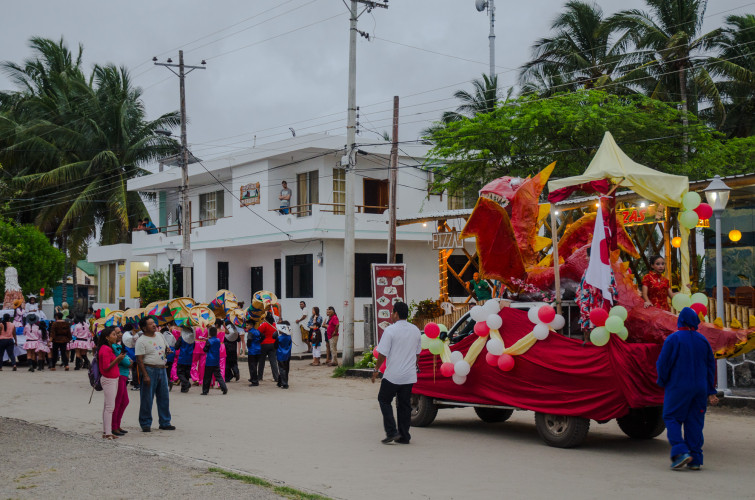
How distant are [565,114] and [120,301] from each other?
1038 inches

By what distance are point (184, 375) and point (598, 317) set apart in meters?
11.3

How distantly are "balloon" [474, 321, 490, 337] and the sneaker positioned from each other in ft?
10.7

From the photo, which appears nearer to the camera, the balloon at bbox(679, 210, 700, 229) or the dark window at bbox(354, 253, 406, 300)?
the balloon at bbox(679, 210, 700, 229)

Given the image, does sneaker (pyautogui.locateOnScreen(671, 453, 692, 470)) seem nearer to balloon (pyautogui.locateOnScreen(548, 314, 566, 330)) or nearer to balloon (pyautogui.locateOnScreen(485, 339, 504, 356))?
balloon (pyautogui.locateOnScreen(548, 314, 566, 330))

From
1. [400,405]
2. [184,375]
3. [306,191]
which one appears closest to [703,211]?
[400,405]

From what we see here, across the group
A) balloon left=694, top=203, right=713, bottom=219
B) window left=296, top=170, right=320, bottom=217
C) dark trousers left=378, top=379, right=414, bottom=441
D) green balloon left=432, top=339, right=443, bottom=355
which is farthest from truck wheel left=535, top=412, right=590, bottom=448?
window left=296, top=170, right=320, bottom=217

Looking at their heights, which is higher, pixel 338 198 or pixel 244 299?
pixel 338 198

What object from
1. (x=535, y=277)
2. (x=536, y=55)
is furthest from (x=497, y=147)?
(x=535, y=277)

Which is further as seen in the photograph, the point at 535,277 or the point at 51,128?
the point at 51,128

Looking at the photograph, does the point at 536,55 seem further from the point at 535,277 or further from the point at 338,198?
the point at 535,277

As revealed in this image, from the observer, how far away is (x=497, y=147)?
26.1 m

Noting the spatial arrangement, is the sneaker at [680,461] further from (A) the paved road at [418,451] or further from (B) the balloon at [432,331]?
(B) the balloon at [432,331]

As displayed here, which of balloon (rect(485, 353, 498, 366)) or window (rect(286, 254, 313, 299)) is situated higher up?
window (rect(286, 254, 313, 299))

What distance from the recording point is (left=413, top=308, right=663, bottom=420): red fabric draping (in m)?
10.1
